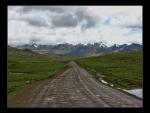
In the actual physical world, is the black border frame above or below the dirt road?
above

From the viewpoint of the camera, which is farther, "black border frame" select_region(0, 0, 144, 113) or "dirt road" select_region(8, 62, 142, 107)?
"dirt road" select_region(8, 62, 142, 107)
